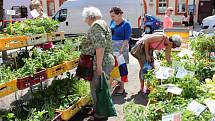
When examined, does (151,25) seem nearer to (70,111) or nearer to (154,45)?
(154,45)

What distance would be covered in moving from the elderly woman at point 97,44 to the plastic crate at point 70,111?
387mm

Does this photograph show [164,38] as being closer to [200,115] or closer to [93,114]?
[93,114]

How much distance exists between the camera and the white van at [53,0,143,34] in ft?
52.2

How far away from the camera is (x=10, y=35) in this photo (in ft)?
16.6

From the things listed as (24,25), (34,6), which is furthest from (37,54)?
(34,6)

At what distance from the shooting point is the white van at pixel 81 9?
52.2 ft

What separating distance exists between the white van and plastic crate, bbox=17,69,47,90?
1117cm

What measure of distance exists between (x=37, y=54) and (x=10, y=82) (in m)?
1.31

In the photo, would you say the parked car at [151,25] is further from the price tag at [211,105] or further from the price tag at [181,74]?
the price tag at [211,105]

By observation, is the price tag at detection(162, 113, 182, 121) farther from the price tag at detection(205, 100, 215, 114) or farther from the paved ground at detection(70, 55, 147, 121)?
the paved ground at detection(70, 55, 147, 121)

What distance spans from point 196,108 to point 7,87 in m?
2.45

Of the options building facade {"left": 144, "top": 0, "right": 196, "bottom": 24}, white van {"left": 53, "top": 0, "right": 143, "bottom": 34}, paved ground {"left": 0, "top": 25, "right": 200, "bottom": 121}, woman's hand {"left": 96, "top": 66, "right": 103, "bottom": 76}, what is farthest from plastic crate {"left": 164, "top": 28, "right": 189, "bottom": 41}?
building facade {"left": 144, "top": 0, "right": 196, "bottom": 24}

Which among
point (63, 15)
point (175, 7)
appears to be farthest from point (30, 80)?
point (175, 7)

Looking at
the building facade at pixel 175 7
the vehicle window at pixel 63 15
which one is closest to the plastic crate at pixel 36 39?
the vehicle window at pixel 63 15
